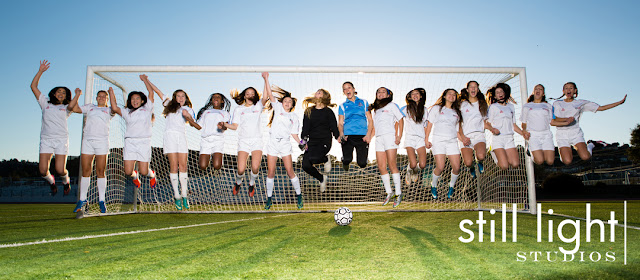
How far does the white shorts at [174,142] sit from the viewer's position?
285 inches

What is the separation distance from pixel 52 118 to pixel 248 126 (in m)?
4.02

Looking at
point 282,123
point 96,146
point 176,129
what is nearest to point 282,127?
point 282,123

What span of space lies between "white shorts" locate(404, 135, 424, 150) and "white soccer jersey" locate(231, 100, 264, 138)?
2785mm

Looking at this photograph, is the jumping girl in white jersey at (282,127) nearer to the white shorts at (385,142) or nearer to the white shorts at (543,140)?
the white shorts at (385,142)

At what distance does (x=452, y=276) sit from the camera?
3.08 metres

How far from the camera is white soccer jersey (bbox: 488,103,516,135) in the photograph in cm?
713

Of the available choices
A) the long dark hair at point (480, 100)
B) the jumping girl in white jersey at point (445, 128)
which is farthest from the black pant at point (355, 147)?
the long dark hair at point (480, 100)

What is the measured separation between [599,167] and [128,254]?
5311 cm

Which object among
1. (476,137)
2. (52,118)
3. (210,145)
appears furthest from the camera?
(52,118)

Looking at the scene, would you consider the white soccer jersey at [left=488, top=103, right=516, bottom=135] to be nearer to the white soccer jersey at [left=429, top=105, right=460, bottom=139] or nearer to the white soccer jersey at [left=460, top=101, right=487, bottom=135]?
the white soccer jersey at [left=460, top=101, right=487, bottom=135]

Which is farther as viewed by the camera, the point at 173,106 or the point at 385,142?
the point at 173,106

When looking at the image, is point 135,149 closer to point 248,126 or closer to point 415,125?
point 248,126

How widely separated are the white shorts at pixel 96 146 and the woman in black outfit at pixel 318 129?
415 cm

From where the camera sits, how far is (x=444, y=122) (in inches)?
272
